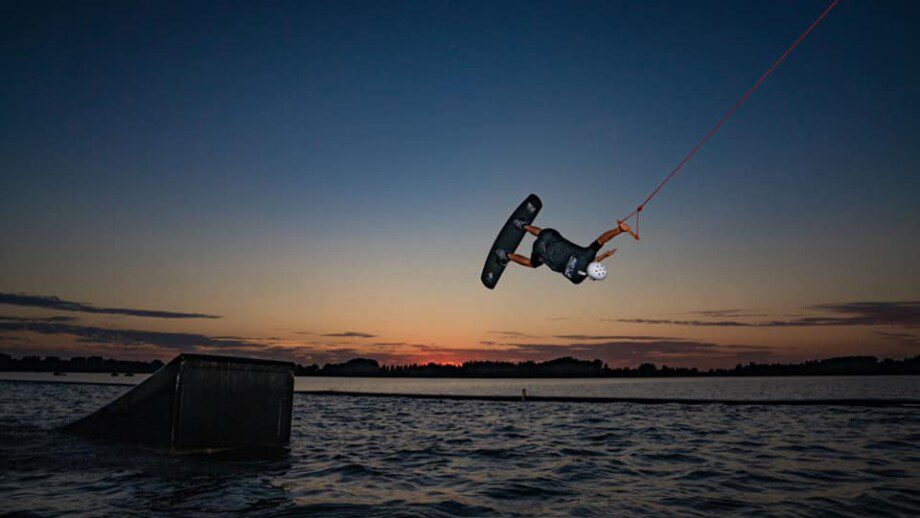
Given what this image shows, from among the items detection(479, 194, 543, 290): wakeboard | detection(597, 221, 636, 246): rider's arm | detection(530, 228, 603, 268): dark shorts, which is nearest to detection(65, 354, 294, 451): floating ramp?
detection(479, 194, 543, 290): wakeboard

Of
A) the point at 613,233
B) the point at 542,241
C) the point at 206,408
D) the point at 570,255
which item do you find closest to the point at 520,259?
the point at 542,241

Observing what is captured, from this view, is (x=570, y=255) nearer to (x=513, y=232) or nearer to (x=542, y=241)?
(x=542, y=241)

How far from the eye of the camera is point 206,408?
456 inches

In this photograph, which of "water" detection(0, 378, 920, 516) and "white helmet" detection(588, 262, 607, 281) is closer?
"water" detection(0, 378, 920, 516)

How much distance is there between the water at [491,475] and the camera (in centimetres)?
809

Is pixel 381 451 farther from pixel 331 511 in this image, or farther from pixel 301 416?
pixel 301 416

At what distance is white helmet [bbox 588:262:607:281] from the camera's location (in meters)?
12.0

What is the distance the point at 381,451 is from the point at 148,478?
627 cm

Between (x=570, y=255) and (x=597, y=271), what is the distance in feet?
2.68

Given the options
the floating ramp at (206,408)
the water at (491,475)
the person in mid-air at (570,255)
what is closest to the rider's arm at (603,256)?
the person in mid-air at (570,255)

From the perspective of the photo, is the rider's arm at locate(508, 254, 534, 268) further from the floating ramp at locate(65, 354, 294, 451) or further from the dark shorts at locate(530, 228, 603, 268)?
the floating ramp at locate(65, 354, 294, 451)

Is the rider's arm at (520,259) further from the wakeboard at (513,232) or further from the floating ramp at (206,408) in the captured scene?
the floating ramp at (206,408)

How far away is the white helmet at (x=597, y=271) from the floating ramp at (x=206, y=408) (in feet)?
25.5

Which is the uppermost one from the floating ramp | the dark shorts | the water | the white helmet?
the dark shorts
